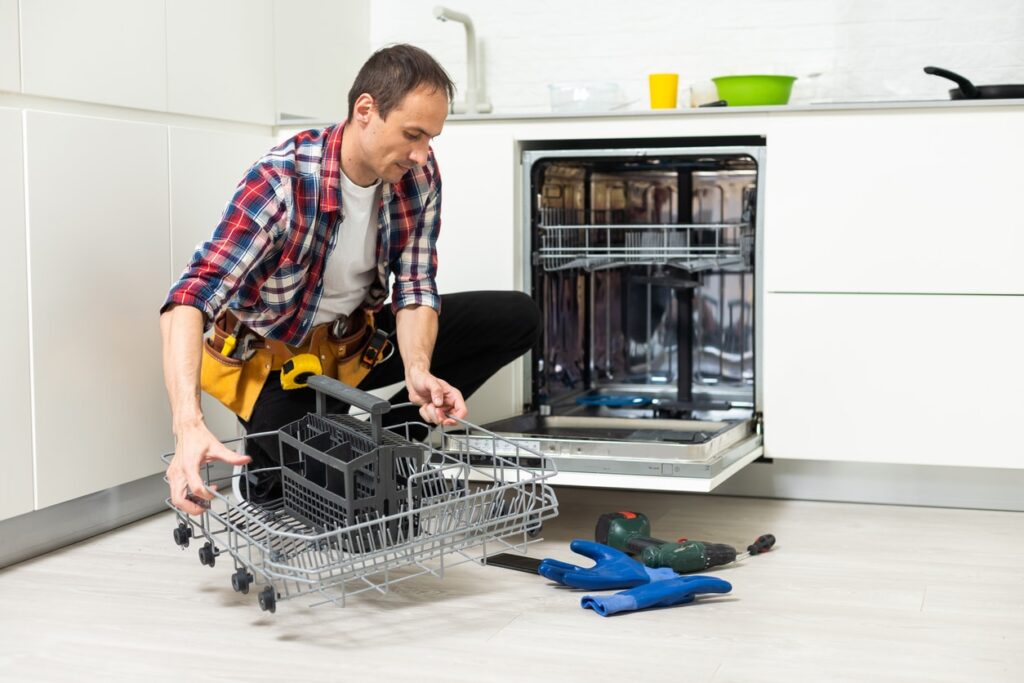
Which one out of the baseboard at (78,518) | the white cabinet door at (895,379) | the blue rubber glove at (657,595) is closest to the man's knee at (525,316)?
the white cabinet door at (895,379)

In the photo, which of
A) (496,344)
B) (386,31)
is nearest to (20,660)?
(496,344)

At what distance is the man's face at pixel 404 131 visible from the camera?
6.61 feet

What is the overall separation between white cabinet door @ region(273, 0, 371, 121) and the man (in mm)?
864

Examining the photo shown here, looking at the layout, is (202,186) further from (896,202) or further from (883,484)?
(883,484)

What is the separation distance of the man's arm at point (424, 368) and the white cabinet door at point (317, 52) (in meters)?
0.94

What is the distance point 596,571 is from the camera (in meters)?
2.03

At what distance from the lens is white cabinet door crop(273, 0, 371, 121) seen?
119 inches

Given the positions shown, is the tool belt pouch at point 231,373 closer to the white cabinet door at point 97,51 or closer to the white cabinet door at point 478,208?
the white cabinet door at point 97,51

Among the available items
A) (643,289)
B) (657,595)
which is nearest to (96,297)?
(657,595)

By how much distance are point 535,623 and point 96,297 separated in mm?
1111

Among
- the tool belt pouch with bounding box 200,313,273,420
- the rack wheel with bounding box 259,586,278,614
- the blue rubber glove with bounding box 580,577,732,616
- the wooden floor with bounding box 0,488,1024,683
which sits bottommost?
the wooden floor with bounding box 0,488,1024,683

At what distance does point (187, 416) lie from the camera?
1.76m

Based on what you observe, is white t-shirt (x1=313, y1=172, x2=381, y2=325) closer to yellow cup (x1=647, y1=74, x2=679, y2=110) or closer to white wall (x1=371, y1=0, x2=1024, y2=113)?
yellow cup (x1=647, y1=74, x2=679, y2=110)

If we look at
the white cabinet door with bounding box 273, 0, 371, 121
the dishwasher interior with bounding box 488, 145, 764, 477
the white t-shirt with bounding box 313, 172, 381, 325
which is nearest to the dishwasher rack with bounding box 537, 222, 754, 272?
the dishwasher interior with bounding box 488, 145, 764, 477
